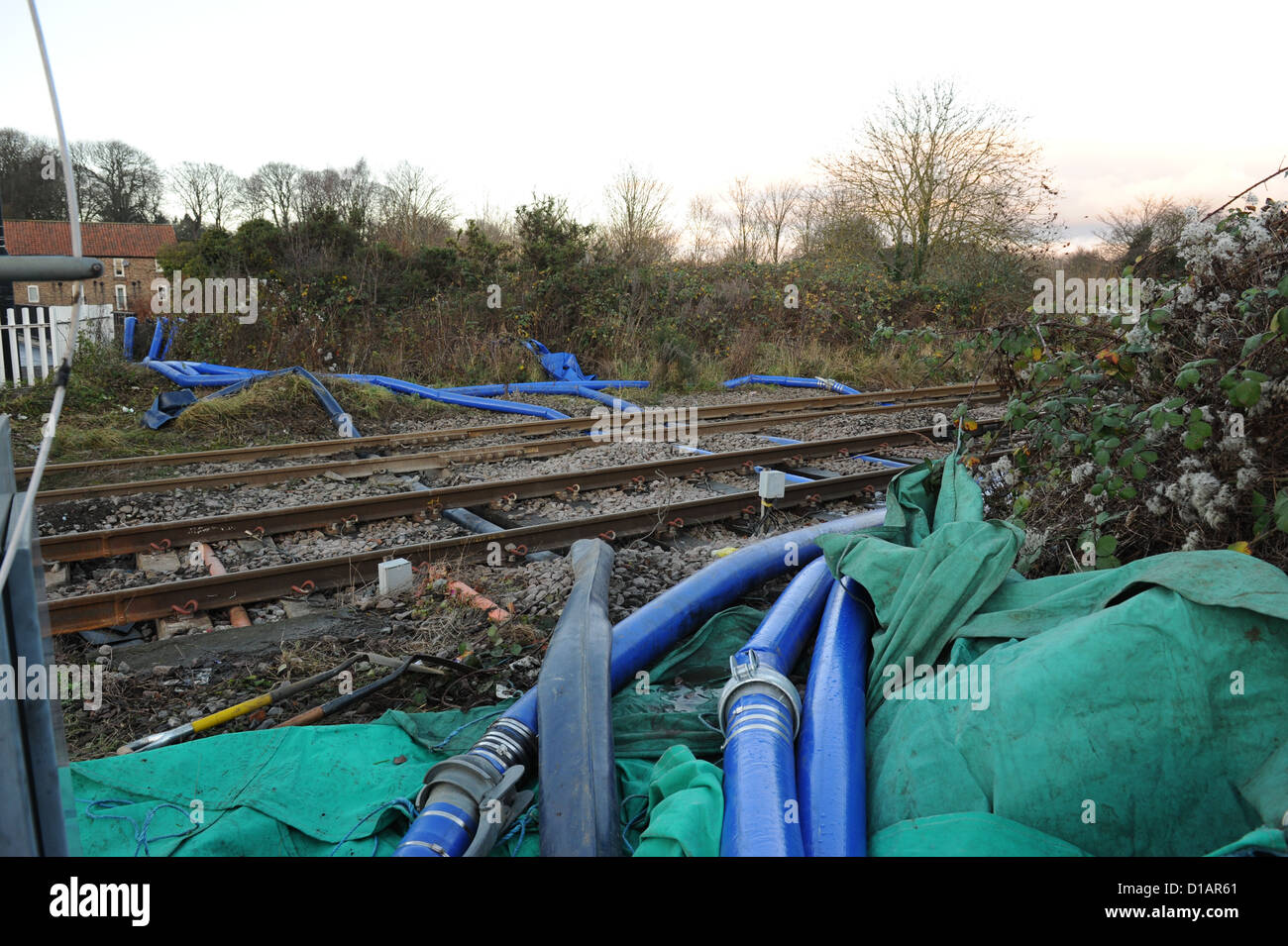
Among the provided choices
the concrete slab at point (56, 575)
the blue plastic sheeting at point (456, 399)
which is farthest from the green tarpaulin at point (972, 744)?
the blue plastic sheeting at point (456, 399)

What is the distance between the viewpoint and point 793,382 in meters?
16.7

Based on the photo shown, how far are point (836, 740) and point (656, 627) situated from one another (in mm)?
1401

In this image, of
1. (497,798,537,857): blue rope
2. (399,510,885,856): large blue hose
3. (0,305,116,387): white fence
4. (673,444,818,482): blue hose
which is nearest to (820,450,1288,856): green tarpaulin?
(497,798,537,857): blue rope

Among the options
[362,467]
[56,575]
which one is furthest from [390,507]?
[56,575]

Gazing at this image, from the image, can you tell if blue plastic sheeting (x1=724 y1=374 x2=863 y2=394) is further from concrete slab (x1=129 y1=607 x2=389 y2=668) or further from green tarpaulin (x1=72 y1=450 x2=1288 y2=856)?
green tarpaulin (x1=72 y1=450 x2=1288 y2=856)

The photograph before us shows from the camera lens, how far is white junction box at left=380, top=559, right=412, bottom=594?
5559 millimetres

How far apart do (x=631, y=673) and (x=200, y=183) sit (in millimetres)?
36132

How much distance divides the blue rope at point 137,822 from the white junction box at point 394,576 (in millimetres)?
2405

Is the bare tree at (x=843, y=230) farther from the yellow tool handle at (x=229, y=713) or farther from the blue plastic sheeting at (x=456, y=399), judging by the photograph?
the yellow tool handle at (x=229, y=713)

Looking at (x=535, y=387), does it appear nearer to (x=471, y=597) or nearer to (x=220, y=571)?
(x=220, y=571)

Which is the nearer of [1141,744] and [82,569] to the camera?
[1141,744]

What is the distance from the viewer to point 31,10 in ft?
5.19
